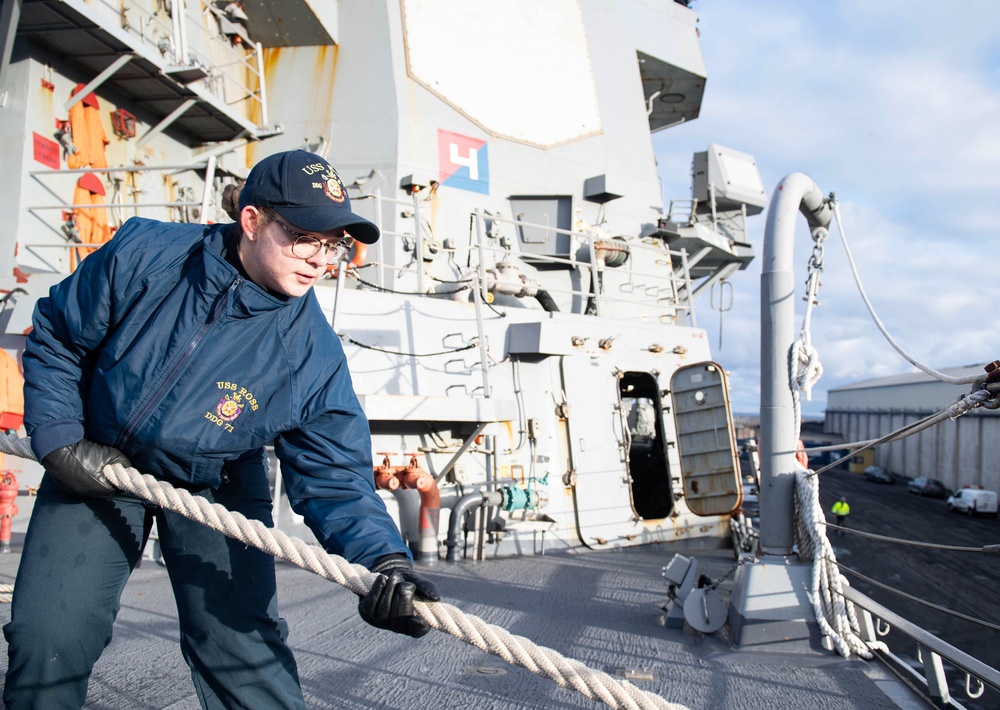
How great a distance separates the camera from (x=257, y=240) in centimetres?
168

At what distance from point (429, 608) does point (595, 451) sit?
602 centimetres

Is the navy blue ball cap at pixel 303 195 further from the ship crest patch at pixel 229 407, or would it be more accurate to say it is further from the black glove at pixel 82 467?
the black glove at pixel 82 467

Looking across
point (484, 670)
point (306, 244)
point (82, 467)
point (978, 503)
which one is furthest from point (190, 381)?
point (978, 503)

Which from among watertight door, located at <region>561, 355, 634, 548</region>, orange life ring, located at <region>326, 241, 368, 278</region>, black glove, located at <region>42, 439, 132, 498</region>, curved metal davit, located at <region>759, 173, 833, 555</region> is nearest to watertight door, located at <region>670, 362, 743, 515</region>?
watertight door, located at <region>561, 355, 634, 548</region>

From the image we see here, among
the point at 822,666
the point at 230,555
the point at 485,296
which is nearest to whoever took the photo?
the point at 230,555

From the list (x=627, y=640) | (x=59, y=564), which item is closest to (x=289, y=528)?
(x=627, y=640)

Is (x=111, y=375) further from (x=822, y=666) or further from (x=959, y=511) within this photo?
(x=959, y=511)

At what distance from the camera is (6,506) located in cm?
519

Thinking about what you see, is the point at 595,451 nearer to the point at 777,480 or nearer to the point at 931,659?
the point at 777,480

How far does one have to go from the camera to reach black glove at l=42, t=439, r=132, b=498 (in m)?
1.62

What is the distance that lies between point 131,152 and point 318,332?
22.5 feet

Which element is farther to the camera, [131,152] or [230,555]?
[131,152]

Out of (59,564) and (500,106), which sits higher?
(500,106)

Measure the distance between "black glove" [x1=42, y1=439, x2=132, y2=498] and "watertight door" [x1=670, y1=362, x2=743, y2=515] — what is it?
6640mm
